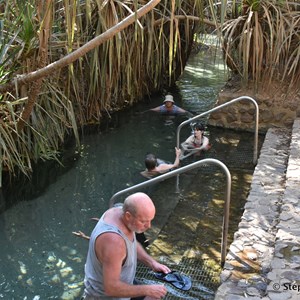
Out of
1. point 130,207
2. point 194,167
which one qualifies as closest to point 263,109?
point 194,167

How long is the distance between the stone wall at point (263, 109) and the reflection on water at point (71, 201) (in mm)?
618

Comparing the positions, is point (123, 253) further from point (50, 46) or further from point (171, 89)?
point (171, 89)

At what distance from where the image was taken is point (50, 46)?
5.54 m

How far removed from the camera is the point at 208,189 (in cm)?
530

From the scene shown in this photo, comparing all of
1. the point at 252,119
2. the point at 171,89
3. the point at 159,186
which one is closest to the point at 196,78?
the point at 171,89

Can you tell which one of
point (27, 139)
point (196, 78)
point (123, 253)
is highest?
point (123, 253)

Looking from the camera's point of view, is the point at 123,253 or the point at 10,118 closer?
the point at 123,253

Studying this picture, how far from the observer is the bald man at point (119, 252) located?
89.7 inches

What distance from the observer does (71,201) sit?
5.26m

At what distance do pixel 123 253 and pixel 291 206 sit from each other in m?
2.07

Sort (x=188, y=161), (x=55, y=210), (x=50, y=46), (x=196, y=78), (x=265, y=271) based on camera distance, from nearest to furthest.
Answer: (x=265, y=271) → (x=55, y=210) → (x=50, y=46) → (x=188, y=161) → (x=196, y=78)

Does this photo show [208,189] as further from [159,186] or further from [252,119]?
[252,119]

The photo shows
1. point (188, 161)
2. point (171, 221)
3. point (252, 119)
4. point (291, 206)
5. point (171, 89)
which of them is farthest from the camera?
point (171, 89)

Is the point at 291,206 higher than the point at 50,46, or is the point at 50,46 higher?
the point at 50,46
